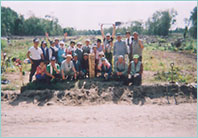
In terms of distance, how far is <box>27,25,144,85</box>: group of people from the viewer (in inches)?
245

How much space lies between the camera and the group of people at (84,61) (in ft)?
20.4

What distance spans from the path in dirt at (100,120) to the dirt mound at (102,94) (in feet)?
1.04

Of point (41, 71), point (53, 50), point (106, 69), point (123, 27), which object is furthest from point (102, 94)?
point (123, 27)

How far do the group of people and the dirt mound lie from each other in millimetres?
443

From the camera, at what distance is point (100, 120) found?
437 cm

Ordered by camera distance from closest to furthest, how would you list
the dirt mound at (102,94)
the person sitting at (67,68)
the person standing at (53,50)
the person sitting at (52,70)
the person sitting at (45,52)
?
1. the dirt mound at (102,94)
2. the person sitting at (52,70)
3. the person sitting at (67,68)
4. the person sitting at (45,52)
5. the person standing at (53,50)

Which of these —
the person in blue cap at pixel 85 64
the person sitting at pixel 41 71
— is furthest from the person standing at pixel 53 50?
the person in blue cap at pixel 85 64

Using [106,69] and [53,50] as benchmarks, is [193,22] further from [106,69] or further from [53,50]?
[53,50]

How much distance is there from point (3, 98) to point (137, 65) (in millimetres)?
4845

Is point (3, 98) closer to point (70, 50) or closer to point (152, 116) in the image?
point (70, 50)

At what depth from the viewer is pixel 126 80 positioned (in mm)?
6324

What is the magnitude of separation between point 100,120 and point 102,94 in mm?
1483

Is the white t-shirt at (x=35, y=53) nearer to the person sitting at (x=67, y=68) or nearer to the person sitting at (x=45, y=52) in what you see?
the person sitting at (x=45, y=52)

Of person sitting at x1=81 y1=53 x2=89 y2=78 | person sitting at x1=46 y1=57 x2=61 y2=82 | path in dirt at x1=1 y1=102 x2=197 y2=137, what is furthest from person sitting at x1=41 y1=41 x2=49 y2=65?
path in dirt at x1=1 y1=102 x2=197 y2=137
